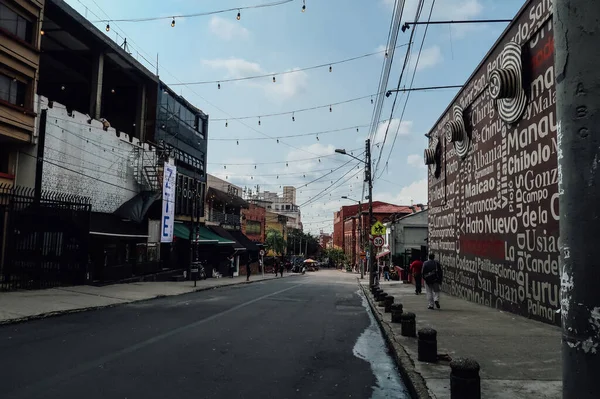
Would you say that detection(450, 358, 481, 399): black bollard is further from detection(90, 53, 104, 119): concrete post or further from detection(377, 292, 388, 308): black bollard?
detection(90, 53, 104, 119): concrete post

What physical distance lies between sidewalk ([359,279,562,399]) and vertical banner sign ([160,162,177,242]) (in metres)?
18.5

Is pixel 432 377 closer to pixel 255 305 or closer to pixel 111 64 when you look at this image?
pixel 255 305

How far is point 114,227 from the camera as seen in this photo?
22766 mm

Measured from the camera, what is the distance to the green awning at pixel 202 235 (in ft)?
103

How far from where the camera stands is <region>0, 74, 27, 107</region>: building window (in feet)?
61.3

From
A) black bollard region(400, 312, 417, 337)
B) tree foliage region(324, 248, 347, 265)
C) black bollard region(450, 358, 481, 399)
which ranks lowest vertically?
tree foliage region(324, 248, 347, 265)

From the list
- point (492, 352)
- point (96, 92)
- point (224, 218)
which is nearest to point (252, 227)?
point (224, 218)

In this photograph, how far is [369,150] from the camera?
91.8 ft

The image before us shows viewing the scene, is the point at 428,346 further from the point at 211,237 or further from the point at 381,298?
the point at 211,237

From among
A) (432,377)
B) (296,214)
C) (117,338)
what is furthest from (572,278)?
(296,214)

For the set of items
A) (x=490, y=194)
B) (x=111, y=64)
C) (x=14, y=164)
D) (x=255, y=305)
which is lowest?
(x=255, y=305)

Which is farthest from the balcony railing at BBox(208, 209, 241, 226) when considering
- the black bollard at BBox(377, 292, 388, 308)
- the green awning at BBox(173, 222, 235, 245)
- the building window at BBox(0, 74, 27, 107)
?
the black bollard at BBox(377, 292, 388, 308)

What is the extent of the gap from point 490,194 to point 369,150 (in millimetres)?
13949

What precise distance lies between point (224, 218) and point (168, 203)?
15.4 meters
